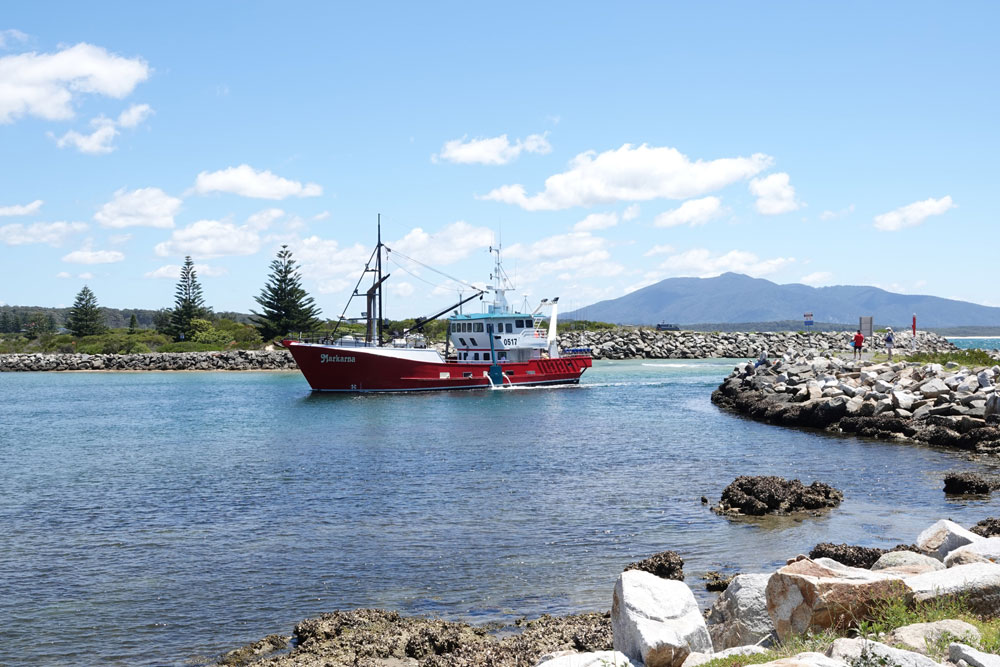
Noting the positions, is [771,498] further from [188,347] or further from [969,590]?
[188,347]

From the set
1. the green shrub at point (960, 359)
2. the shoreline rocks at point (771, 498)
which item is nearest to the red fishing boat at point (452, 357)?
the green shrub at point (960, 359)

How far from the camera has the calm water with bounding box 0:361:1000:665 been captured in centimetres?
1038

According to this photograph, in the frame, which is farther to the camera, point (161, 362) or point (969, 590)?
point (161, 362)

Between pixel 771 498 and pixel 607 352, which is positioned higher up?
pixel 607 352

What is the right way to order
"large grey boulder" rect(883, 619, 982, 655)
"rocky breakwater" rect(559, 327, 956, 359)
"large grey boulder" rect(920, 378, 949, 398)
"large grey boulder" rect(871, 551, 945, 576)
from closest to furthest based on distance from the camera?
"large grey boulder" rect(883, 619, 982, 655) < "large grey boulder" rect(871, 551, 945, 576) < "large grey boulder" rect(920, 378, 949, 398) < "rocky breakwater" rect(559, 327, 956, 359)

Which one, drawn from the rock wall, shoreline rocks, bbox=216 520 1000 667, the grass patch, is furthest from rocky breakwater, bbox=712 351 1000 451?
the rock wall

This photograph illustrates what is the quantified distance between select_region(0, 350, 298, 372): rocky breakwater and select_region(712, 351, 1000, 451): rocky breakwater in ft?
176

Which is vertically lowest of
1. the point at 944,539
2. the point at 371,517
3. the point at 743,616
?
the point at 371,517

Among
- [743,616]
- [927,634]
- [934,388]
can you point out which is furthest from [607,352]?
[927,634]

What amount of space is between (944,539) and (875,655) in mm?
5261

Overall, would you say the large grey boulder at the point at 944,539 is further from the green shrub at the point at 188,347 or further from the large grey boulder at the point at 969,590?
the green shrub at the point at 188,347

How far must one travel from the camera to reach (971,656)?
513cm

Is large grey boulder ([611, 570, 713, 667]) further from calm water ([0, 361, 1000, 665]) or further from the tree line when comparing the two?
the tree line

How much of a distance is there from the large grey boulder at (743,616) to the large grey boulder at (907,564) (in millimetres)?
Result: 1369
